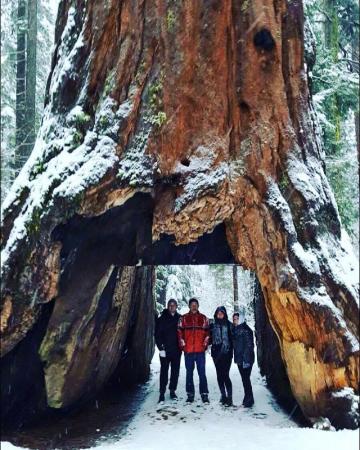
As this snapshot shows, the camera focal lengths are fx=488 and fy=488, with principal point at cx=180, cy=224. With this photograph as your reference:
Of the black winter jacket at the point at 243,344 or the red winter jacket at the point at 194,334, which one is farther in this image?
the red winter jacket at the point at 194,334

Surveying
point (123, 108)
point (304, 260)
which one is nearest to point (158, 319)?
point (304, 260)

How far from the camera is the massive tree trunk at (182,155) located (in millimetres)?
7988

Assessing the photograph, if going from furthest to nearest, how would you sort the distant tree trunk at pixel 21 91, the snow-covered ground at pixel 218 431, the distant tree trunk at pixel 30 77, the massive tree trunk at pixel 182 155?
1. the distant tree trunk at pixel 30 77
2. the distant tree trunk at pixel 21 91
3. the massive tree trunk at pixel 182 155
4. the snow-covered ground at pixel 218 431

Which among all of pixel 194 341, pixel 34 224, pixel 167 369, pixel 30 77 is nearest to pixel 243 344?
pixel 194 341

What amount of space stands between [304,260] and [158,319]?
3942mm

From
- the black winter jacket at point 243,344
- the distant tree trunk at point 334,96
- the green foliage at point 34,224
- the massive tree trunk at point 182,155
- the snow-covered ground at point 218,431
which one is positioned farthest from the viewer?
the distant tree trunk at point 334,96

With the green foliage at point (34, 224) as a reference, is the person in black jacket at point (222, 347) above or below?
below

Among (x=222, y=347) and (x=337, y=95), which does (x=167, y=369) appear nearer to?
(x=222, y=347)

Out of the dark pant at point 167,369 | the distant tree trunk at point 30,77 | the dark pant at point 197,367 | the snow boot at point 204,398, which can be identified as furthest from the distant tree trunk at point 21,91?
the snow boot at point 204,398

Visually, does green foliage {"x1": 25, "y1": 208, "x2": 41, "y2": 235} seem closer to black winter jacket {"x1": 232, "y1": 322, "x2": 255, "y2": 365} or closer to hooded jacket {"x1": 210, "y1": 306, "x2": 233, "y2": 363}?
hooded jacket {"x1": 210, "y1": 306, "x2": 233, "y2": 363}

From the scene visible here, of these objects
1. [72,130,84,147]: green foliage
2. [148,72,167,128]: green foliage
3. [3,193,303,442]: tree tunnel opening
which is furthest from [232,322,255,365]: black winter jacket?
[72,130,84,147]: green foliage

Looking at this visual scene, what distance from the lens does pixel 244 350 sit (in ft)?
31.8

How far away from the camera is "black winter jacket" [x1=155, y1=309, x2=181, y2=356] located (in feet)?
33.9

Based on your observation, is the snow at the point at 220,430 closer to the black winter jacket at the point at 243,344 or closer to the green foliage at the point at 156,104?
the black winter jacket at the point at 243,344
